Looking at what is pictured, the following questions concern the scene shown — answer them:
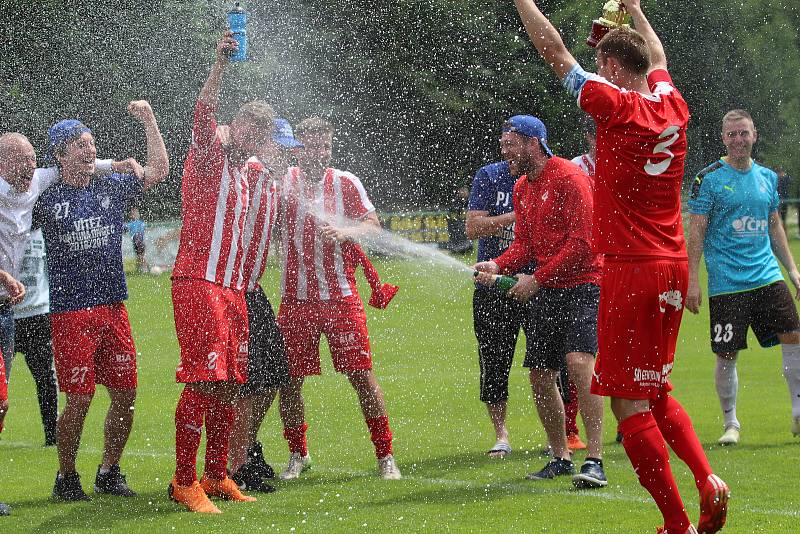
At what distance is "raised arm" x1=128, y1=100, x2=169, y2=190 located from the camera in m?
7.33

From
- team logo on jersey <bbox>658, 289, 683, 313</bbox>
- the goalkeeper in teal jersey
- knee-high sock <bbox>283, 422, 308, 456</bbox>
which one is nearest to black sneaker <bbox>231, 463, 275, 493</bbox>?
knee-high sock <bbox>283, 422, 308, 456</bbox>

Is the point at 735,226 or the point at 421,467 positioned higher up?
the point at 735,226

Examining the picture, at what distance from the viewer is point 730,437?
863 cm

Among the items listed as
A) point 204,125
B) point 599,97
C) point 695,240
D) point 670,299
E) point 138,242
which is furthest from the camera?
point 138,242

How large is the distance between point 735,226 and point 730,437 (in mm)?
1501

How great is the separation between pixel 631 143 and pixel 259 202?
2625mm

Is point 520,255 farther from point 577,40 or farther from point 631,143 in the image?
point 577,40

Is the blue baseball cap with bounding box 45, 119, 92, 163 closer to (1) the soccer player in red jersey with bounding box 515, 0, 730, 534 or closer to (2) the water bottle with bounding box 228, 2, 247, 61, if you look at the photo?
(2) the water bottle with bounding box 228, 2, 247, 61

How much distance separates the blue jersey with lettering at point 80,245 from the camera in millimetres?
7172

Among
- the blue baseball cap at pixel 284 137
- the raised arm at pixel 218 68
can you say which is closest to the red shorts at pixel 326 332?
the blue baseball cap at pixel 284 137

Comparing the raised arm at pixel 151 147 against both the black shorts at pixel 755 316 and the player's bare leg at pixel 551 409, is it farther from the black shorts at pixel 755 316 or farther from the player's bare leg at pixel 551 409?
the black shorts at pixel 755 316

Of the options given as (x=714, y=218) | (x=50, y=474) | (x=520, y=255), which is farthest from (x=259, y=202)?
(x=714, y=218)

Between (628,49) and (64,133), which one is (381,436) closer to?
(64,133)

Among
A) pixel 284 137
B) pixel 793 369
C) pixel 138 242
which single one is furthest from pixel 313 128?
pixel 138 242
